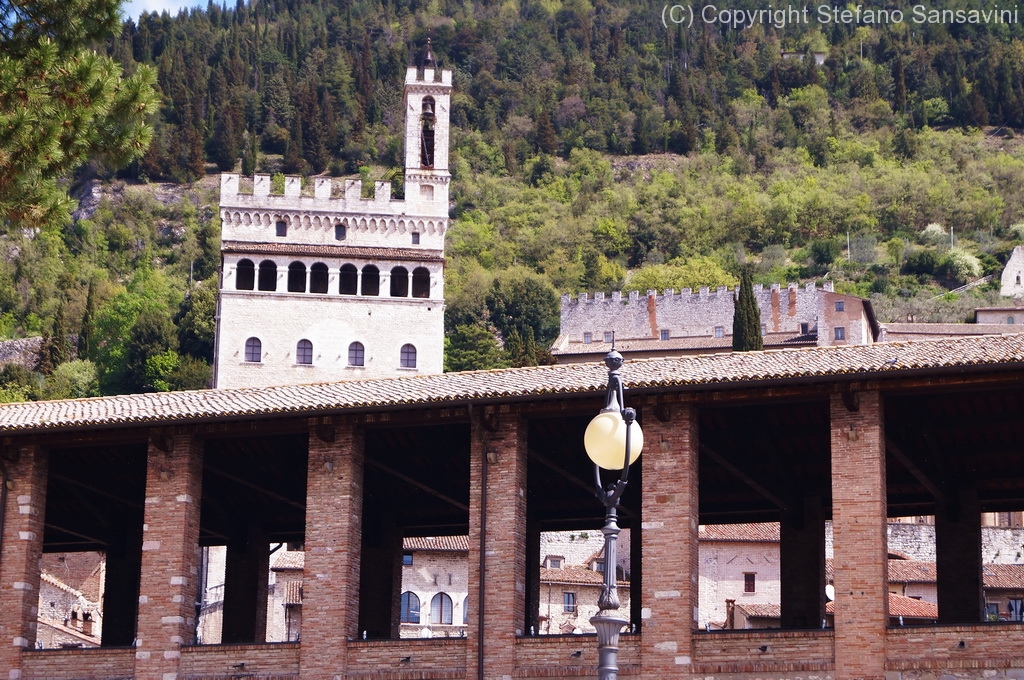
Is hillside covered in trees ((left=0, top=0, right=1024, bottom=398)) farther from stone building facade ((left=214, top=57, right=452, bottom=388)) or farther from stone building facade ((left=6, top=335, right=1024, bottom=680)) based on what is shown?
stone building facade ((left=6, top=335, right=1024, bottom=680))

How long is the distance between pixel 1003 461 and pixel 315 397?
440 inches

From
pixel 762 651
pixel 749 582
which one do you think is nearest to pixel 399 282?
pixel 749 582

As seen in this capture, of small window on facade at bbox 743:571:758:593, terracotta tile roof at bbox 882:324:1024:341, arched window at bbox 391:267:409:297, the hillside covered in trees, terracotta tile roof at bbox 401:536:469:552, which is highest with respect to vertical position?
the hillside covered in trees

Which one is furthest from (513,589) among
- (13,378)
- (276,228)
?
(13,378)

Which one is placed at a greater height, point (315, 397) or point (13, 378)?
point (13, 378)

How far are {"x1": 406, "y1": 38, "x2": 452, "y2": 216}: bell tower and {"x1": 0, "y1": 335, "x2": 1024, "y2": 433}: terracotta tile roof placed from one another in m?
52.5

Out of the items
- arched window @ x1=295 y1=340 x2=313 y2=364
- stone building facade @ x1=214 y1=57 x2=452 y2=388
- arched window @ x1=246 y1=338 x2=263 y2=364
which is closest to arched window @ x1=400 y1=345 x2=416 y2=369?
stone building facade @ x1=214 y1=57 x2=452 y2=388

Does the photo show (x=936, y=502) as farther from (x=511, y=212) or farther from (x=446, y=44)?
(x=446, y=44)

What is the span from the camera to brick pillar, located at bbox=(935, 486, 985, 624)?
31.6 m

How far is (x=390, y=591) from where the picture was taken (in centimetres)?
3550

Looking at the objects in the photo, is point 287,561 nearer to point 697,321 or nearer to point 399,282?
point 399,282

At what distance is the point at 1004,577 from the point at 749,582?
760 cm

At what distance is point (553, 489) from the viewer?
113 ft

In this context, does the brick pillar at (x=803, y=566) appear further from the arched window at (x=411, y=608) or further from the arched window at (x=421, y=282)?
the arched window at (x=421, y=282)
